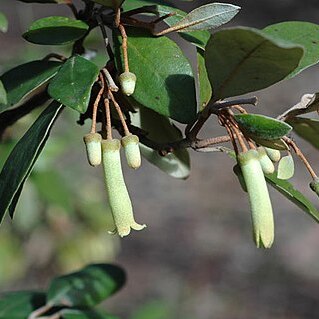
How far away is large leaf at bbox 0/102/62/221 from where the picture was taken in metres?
0.71

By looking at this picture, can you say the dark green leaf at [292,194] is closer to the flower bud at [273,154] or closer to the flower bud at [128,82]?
the flower bud at [273,154]

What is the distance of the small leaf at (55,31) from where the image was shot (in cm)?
80

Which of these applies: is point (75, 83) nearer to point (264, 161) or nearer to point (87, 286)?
point (264, 161)

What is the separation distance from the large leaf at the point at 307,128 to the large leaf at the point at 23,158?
0.25 metres

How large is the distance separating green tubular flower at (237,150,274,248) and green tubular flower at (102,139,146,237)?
109mm

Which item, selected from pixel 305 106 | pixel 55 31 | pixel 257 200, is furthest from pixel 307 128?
pixel 55 31

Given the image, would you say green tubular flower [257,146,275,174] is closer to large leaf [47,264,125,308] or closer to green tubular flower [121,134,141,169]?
green tubular flower [121,134,141,169]

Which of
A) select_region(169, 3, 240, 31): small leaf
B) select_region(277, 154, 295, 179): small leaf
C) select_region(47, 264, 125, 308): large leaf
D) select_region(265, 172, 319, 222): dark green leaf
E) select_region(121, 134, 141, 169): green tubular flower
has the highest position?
select_region(169, 3, 240, 31): small leaf

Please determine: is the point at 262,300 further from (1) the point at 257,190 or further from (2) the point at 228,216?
(1) the point at 257,190

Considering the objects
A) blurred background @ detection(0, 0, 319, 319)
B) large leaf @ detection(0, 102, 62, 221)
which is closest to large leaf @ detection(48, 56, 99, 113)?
large leaf @ detection(0, 102, 62, 221)

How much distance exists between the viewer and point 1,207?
73cm

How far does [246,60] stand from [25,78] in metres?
0.25

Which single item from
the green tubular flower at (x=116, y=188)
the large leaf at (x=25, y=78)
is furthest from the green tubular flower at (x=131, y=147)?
the large leaf at (x=25, y=78)

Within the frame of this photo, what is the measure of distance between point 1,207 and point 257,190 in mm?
234
